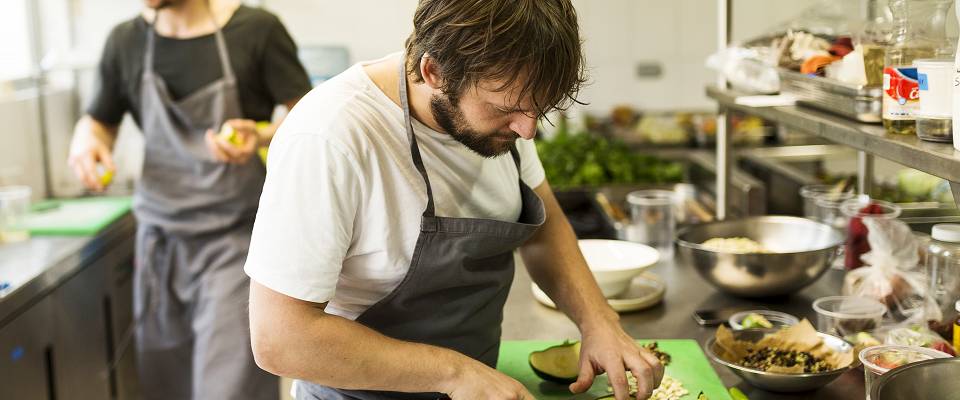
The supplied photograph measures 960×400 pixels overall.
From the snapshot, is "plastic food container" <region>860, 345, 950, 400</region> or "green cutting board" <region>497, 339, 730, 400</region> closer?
"plastic food container" <region>860, 345, 950, 400</region>

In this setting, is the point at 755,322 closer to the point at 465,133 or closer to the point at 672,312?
the point at 672,312

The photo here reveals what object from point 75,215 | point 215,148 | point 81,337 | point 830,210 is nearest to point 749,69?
point 830,210

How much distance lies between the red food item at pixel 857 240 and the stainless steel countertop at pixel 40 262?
6.91 ft

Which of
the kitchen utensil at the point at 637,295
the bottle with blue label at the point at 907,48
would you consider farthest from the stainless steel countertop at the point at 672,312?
the bottle with blue label at the point at 907,48

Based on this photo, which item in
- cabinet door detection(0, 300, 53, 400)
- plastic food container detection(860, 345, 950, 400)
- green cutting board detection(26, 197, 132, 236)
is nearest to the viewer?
plastic food container detection(860, 345, 950, 400)

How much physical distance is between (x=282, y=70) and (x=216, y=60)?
195 mm

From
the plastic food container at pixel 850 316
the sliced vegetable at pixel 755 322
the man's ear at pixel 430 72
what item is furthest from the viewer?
the sliced vegetable at pixel 755 322

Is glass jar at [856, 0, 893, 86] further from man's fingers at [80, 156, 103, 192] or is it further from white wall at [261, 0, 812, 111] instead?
→ white wall at [261, 0, 812, 111]

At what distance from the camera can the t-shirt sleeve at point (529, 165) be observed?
1.87 metres

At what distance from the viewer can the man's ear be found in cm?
140

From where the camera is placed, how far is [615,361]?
1.63 m

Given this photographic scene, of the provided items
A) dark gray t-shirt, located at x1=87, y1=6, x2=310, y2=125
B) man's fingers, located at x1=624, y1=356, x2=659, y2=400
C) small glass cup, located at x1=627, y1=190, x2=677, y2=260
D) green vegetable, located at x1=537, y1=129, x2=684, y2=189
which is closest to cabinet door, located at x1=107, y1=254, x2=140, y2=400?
dark gray t-shirt, located at x1=87, y1=6, x2=310, y2=125

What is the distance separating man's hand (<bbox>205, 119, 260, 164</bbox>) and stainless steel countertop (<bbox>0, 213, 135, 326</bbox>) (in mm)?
602

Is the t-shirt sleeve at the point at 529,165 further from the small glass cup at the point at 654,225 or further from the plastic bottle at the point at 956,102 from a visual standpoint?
the small glass cup at the point at 654,225
